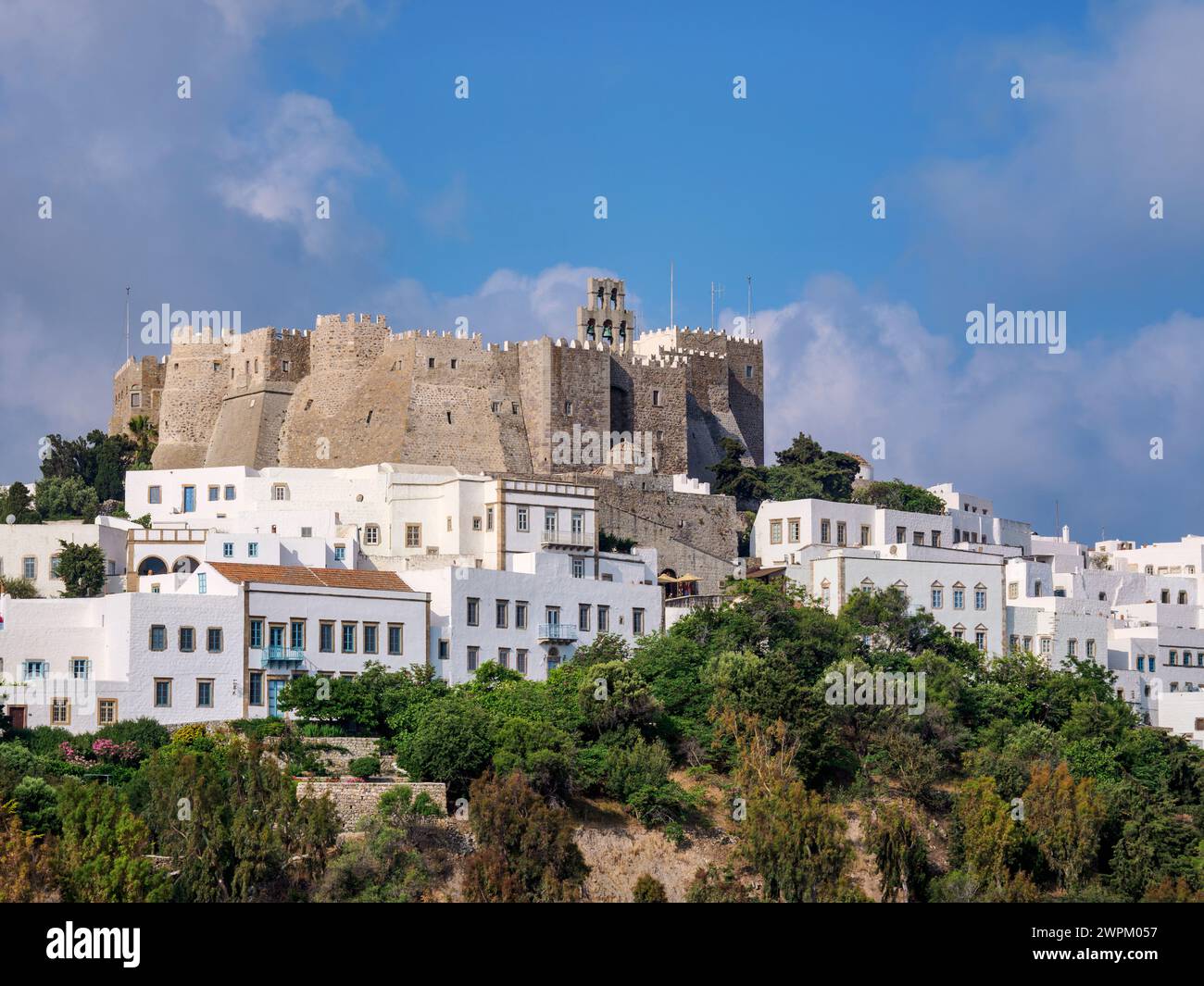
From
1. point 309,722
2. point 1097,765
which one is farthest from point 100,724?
point 1097,765

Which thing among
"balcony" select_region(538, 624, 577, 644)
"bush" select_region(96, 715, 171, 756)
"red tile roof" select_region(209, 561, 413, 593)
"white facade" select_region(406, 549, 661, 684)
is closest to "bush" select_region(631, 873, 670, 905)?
"white facade" select_region(406, 549, 661, 684)

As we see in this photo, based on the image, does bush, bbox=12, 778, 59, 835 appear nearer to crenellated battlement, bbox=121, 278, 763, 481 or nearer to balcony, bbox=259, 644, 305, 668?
balcony, bbox=259, 644, 305, 668

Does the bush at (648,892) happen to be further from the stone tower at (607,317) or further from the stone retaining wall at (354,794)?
the stone tower at (607,317)

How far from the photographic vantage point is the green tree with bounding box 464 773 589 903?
5147 cm

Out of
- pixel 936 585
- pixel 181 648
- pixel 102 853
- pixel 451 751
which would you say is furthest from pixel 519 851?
pixel 936 585

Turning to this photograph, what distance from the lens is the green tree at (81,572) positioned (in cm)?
6788

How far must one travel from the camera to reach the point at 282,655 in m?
60.1

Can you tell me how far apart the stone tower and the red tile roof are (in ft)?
103

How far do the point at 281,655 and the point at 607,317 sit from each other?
38238 mm

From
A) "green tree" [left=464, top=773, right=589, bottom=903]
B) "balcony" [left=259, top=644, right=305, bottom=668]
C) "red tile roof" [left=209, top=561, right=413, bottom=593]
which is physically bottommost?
"green tree" [left=464, top=773, right=589, bottom=903]

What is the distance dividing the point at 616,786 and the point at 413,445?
24430 mm

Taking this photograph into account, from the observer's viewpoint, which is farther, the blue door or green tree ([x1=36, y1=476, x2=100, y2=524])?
green tree ([x1=36, y1=476, x2=100, y2=524])

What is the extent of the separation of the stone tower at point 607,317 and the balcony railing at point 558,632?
29170 mm
